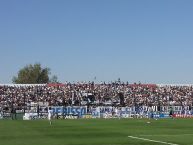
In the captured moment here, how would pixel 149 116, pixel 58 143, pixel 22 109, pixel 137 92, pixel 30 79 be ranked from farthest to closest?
pixel 30 79 < pixel 137 92 < pixel 22 109 < pixel 149 116 < pixel 58 143

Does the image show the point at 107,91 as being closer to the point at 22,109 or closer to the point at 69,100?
the point at 69,100

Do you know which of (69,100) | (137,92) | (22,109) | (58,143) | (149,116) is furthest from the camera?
(137,92)

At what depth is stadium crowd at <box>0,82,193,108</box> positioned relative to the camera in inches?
3191

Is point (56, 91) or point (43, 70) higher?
point (43, 70)

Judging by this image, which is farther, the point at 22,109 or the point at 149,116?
the point at 22,109

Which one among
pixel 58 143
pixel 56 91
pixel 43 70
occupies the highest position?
pixel 43 70

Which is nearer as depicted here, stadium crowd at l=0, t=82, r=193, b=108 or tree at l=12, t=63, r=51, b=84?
stadium crowd at l=0, t=82, r=193, b=108

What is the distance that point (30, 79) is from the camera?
16462cm

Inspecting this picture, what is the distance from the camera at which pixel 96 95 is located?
84.3 meters

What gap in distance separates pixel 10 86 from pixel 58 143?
59.7 m

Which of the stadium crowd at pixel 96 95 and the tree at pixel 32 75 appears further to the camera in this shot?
the tree at pixel 32 75

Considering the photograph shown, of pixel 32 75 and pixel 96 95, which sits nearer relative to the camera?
pixel 96 95

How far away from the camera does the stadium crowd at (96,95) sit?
8106 cm

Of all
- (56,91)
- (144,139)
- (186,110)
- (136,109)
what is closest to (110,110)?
(136,109)
